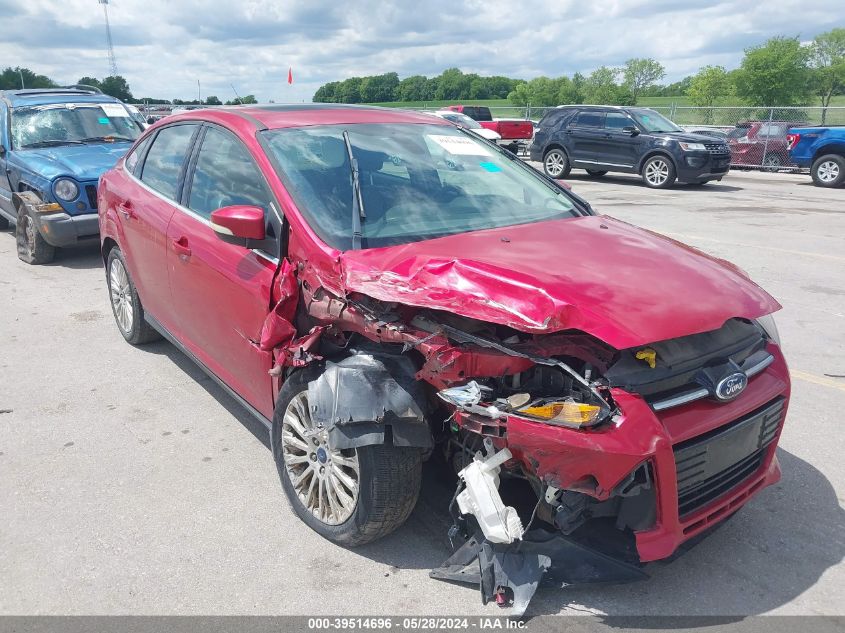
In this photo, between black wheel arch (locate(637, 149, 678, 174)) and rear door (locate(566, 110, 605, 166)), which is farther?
rear door (locate(566, 110, 605, 166))

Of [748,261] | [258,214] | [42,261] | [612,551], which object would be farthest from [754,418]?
[42,261]

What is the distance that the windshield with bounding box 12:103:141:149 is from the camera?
914 centimetres

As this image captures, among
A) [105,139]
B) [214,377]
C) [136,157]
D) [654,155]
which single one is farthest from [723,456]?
[654,155]

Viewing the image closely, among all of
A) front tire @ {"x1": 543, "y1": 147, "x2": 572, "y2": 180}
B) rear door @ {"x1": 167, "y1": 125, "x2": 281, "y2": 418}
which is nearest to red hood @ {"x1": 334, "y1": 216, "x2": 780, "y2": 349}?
rear door @ {"x1": 167, "y1": 125, "x2": 281, "y2": 418}

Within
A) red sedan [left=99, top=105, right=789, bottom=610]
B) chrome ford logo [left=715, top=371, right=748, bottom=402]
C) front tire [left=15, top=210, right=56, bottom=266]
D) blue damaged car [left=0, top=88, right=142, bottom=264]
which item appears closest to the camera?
red sedan [left=99, top=105, right=789, bottom=610]

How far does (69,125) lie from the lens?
30.8 feet

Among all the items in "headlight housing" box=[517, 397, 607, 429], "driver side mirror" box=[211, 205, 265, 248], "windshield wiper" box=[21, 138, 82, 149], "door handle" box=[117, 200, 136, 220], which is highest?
"windshield wiper" box=[21, 138, 82, 149]

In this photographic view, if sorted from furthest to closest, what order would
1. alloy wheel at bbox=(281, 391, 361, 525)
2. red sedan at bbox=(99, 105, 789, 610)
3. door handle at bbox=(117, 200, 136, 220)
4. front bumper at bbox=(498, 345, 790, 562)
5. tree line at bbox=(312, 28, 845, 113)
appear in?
tree line at bbox=(312, 28, 845, 113) < door handle at bbox=(117, 200, 136, 220) < alloy wheel at bbox=(281, 391, 361, 525) < red sedan at bbox=(99, 105, 789, 610) < front bumper at bbox=(498, 345, 790, 562)

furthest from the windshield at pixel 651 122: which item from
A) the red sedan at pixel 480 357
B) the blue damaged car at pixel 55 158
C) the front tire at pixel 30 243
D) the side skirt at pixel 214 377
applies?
the side skirt at pixel 214 377

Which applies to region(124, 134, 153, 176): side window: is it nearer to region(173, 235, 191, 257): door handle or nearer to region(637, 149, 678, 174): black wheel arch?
region(173, 235, 191, 257): door handle

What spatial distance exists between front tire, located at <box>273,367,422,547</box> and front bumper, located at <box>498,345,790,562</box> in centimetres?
57

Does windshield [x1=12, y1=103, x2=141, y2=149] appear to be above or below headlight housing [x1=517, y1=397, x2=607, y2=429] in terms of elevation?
above

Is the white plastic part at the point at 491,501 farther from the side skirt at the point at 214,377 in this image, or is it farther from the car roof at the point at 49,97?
the car roof at the point at 49,97

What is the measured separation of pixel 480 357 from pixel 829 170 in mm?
17078
